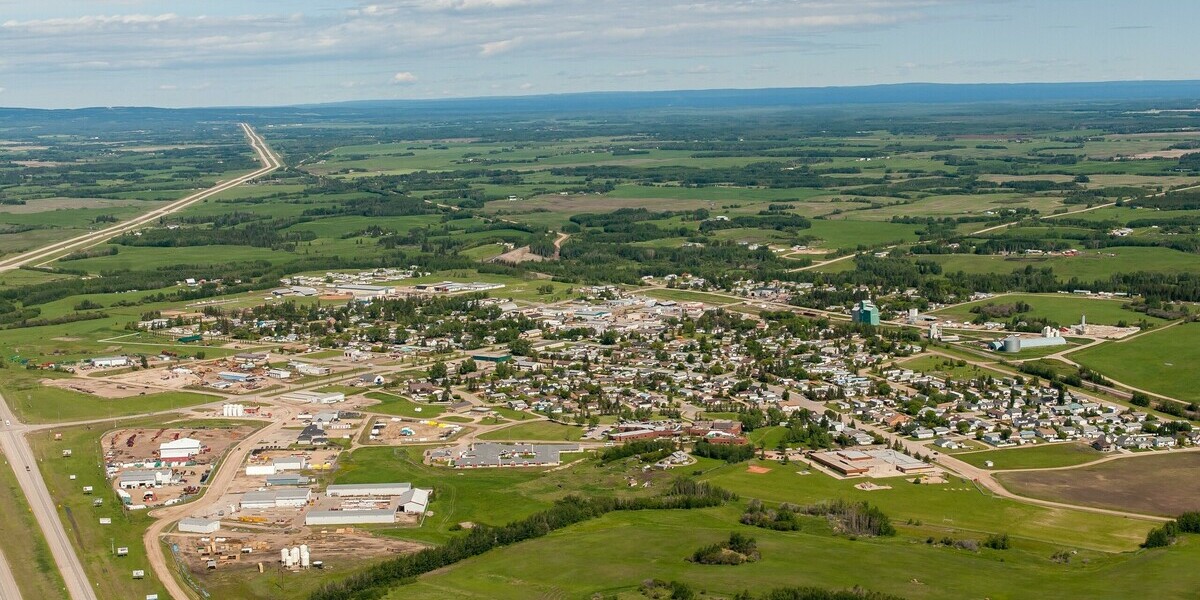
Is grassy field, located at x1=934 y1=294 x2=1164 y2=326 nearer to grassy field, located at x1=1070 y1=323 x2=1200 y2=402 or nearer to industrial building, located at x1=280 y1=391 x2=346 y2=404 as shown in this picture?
grassy field, located at x1=1070 y1=323 x2=1200 y2=402

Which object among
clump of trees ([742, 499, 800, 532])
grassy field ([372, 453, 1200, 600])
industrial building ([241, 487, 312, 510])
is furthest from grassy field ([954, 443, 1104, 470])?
industrial building ([241, 487, 312, 510])

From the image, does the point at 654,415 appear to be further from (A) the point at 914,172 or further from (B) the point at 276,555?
(A) the point at 914,172

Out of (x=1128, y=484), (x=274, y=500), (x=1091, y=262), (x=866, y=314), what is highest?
(x=1091, y=262)

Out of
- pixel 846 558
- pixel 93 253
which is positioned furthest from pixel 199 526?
pixel 93 253

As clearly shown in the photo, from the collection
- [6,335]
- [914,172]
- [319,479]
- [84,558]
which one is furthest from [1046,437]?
[914,172]

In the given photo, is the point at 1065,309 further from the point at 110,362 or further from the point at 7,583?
the point at 7,583

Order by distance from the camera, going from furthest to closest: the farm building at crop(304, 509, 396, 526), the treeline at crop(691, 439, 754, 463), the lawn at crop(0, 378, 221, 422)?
the lawn at crop(0, 378, 221, 422)
the treeline at crop(691, 439, 754, 463)
the farm building at crop(304, 509, 396, 526)
